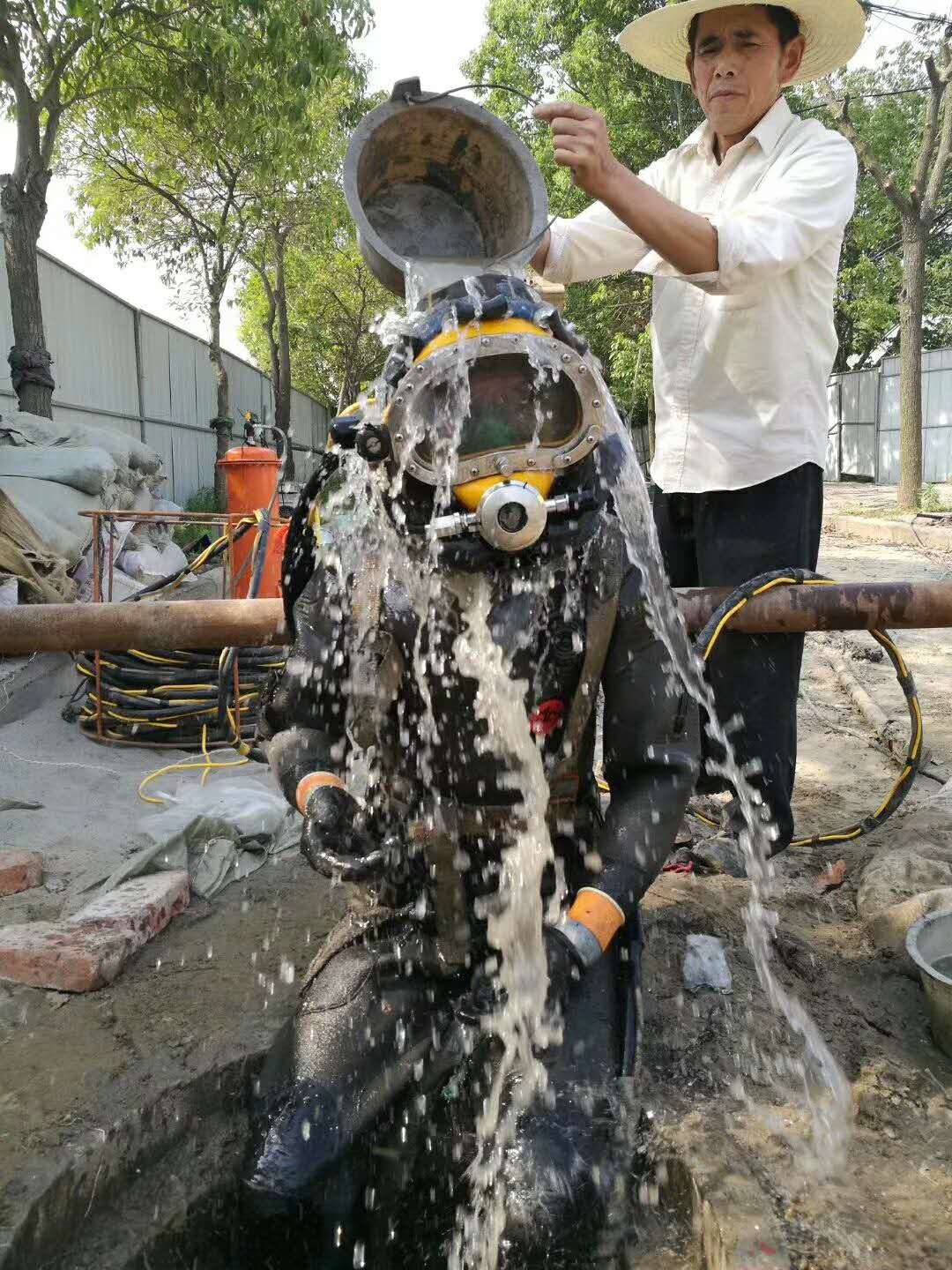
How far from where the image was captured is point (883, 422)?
21469 millimetres

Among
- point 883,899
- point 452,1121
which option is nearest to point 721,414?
→ point 883,899

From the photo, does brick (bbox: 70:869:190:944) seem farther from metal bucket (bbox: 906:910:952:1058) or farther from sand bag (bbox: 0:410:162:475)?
sand bag (bbox: 0:410:162:475)

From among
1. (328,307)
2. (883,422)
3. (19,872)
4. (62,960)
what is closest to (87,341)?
(19,872)

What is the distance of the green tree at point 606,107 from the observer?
18.6 meters

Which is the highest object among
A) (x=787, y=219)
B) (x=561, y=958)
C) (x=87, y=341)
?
(x=87, y=341)

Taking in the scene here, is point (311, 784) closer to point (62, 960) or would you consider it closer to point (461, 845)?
point (461, 845)

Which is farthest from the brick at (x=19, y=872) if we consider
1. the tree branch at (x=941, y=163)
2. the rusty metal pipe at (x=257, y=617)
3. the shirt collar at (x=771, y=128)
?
the tree branch at (x=941, y=163)

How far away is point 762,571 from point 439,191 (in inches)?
54.9

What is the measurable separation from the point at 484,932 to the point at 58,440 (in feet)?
24.9

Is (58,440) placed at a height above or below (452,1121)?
above

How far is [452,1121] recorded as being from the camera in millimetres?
2148

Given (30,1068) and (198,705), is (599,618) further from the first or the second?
(198,705)

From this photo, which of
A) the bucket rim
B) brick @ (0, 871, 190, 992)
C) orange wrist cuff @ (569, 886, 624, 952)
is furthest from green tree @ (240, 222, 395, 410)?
orange wrist cuff @ (569, 886, 624, 952)

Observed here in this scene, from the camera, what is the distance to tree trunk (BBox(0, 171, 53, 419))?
8.84 meters
